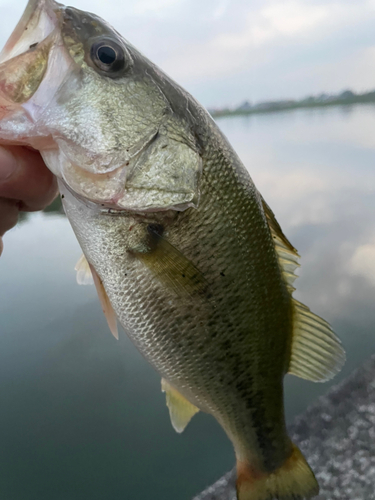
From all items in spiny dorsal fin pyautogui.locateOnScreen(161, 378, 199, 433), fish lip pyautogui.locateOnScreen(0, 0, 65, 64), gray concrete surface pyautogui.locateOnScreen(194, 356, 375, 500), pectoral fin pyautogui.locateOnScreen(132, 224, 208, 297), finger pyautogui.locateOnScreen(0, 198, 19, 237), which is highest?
fish lip pyautogui.locateOnScreen(0, 0, 65, 64)

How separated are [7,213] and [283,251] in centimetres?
91

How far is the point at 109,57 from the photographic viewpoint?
→ 0.77 meters

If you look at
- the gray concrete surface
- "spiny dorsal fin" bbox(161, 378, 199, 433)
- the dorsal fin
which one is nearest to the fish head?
the dorsal fin

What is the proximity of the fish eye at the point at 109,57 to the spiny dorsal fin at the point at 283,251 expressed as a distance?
0.59 m

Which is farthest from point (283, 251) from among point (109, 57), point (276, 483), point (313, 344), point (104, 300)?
point (276, 483)

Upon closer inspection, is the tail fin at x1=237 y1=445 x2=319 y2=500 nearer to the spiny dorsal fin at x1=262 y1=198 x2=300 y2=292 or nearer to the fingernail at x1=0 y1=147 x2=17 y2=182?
the spiny dorsal fin at x1=262 y1=198 x2=300 y2=292

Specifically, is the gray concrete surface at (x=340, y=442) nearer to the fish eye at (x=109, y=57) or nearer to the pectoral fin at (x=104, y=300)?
the pectoral fin at (x=104, y=300)

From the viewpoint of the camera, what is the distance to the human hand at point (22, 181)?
2.48ft

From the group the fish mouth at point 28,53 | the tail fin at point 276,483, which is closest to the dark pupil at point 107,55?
the fish mouth at point 28,53

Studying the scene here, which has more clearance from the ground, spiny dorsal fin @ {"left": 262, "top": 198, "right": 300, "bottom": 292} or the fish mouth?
the fish mouth

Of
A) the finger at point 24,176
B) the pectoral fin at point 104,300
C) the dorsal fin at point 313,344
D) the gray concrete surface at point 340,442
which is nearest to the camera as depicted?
the finger at point 24,176

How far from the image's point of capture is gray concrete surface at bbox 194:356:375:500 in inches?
70.4

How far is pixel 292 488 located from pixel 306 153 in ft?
44.8

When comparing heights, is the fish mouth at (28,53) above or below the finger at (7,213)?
above
